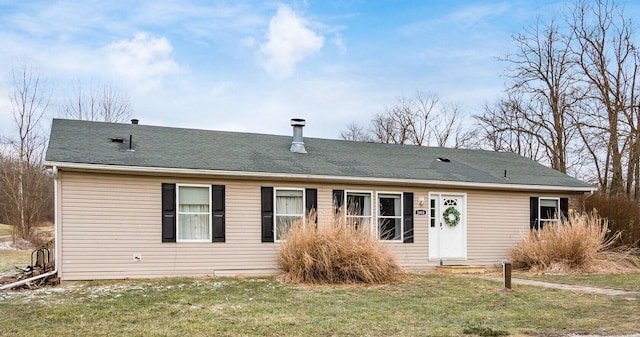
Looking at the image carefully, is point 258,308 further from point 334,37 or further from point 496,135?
point 496,135

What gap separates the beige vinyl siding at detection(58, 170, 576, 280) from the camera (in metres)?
10.6

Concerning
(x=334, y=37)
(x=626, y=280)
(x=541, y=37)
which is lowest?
(x=626, y=280)

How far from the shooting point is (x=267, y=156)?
42.2 ft

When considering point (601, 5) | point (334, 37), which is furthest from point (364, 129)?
point (334, 37)

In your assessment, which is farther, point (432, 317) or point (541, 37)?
point (541, 37)

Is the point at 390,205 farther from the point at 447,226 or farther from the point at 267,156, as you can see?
the point at 267,156

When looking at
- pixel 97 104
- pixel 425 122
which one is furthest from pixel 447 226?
pixel 425 122

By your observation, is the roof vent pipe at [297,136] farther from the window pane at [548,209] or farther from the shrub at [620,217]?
the shrub at [620,217]

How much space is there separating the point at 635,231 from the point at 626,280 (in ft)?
14.3

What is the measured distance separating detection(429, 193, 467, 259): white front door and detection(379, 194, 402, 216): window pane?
0.87 meters

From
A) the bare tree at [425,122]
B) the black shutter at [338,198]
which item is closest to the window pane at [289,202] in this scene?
the black shutter at [338,198]

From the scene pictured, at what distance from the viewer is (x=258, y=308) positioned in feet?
24.8

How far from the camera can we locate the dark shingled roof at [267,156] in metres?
11.2

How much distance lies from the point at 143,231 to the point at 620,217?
11730 millimetres
